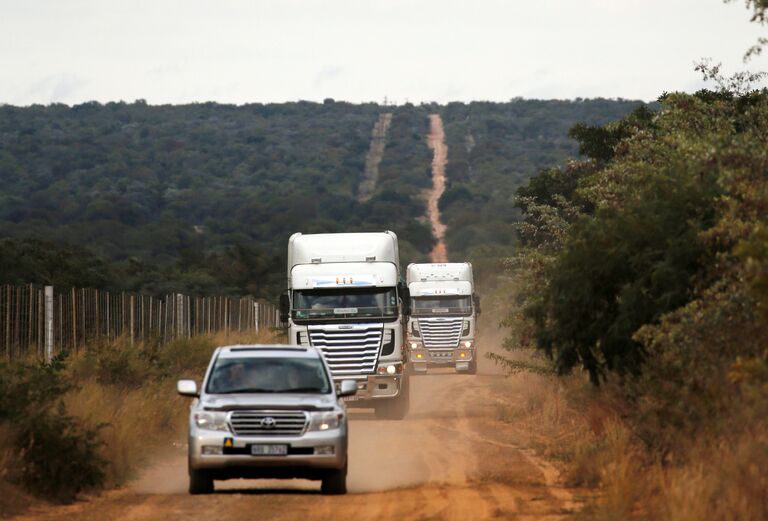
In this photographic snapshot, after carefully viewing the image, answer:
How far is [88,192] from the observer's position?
5674 inches

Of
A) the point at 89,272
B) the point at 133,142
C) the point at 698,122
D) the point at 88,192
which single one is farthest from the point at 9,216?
the point at 698,122

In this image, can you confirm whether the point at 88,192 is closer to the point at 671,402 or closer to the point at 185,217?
the point at 185,217

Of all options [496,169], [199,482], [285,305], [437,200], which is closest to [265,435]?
[199,482]

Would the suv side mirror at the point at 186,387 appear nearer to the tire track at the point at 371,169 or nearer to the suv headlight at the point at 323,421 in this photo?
the suv headlight at the point at 323,421

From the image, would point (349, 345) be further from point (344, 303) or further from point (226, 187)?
→ point (226, 187)

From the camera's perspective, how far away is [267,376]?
18812 millimetres

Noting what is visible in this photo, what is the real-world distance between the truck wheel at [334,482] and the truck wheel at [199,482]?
4.44ft

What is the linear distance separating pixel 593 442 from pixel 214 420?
247 inches

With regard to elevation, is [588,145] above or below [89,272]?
above

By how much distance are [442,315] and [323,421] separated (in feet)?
105

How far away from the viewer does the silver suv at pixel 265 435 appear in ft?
57.0

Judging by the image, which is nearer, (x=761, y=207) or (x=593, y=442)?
(x=761, y=207)

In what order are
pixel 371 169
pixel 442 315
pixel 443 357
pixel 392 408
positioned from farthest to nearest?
pixel 371 169 → pixel 443 357 → pixel 442 315 → pixel 392 408

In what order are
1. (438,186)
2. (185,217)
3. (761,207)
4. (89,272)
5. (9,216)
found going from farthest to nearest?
(438,186) → (185,217) → (9,216) → (89,272) → (761,207)
